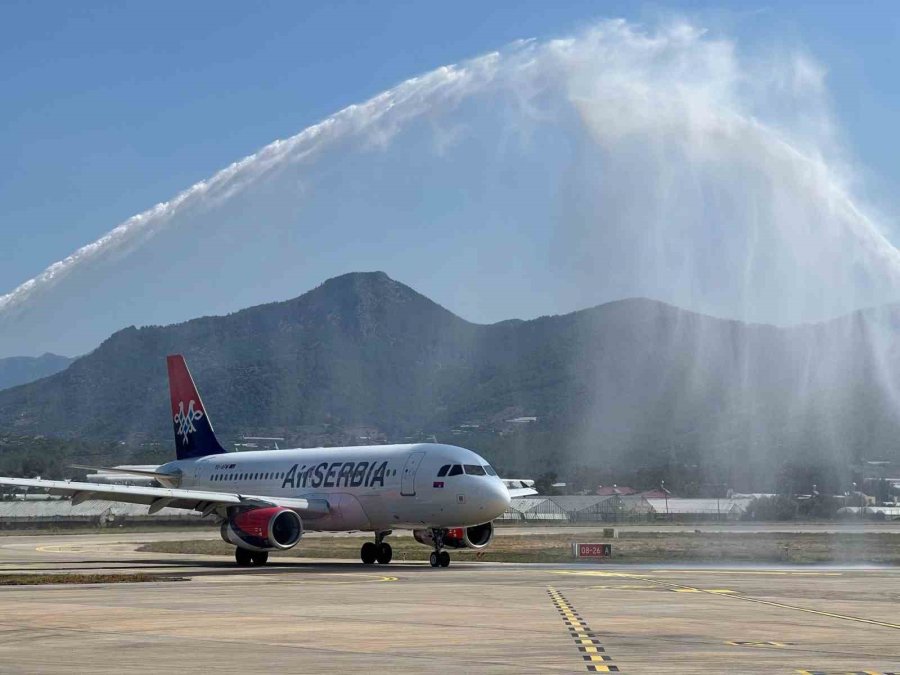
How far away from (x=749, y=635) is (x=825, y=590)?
43.3 ft

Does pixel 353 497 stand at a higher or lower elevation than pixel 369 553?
higher

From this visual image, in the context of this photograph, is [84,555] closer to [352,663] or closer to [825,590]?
[825,590]

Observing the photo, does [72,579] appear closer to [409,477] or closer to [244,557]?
[244,557]

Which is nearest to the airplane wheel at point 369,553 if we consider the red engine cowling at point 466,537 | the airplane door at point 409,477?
the red engine cowling at point 466,537

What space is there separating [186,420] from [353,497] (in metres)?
18.4

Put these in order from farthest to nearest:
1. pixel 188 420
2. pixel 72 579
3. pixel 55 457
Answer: pixel 55 457 < pixel 188 420 < pixel 72 579

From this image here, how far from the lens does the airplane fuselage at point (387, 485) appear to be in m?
48.5

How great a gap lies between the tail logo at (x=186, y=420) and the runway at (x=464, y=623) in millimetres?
25102

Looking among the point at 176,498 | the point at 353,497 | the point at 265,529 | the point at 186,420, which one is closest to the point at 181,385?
the point at 186,420

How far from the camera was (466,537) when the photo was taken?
52.0m

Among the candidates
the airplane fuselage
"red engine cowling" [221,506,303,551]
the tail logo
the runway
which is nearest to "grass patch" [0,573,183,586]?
the runway

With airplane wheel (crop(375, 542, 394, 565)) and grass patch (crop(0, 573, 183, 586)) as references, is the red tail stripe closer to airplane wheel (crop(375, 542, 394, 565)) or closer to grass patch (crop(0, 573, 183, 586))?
airplane wheel (crop(375, 542, 394, 565))

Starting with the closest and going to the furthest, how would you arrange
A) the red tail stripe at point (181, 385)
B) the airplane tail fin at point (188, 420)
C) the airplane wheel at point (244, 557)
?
the airplane wheel at point (244, 557) < the airplane tail fin at point (188, 420) < the red tail stripe at point (181, 385)

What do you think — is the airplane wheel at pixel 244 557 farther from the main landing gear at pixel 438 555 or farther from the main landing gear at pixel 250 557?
the main landing gear at pixel 438 555
